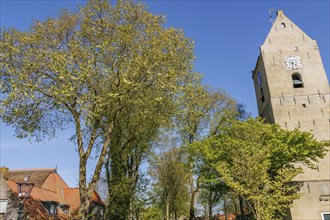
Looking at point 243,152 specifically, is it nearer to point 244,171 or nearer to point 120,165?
point 244,171

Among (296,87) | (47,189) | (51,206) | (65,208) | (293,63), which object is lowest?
(65,208)

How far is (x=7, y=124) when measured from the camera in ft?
51.4

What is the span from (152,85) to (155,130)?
32.8ft

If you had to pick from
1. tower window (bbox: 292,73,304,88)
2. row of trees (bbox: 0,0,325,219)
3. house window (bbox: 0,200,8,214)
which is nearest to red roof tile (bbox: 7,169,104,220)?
house window (bbox: 0,200,8,214)

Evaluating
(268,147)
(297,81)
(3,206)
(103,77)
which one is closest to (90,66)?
(103,77)

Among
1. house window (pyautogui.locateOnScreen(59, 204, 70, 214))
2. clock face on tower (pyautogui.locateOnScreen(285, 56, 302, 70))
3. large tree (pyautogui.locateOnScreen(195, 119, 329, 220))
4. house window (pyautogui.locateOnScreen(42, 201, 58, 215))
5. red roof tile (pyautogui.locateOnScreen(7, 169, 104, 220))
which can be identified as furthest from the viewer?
house window (pyautogui.locateOnScreen(59, 204, 70, 214))

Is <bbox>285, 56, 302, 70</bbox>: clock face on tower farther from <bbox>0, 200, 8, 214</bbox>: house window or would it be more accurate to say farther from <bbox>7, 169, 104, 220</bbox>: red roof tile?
<bbox>0, 200, 8, 214</bbox>: house window

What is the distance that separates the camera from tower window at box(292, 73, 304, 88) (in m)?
32.6

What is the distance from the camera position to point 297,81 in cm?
3272

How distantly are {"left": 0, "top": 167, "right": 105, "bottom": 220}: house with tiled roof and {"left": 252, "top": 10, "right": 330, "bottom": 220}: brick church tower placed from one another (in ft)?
73.6

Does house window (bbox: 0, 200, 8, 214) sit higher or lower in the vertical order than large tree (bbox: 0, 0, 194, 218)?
lower

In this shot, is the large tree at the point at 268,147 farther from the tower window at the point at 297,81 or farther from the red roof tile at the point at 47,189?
the red roof tile at the point at 47,189

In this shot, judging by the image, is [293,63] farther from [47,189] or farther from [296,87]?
[47,189]

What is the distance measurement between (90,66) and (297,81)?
2673cm
